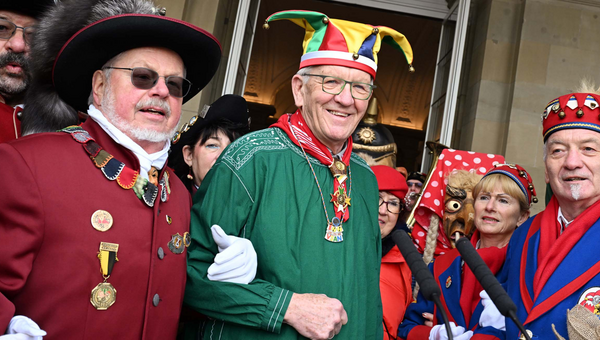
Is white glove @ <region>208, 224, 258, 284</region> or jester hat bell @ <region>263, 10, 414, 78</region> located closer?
white glove @ <region>208, 224, 258, 284</region>

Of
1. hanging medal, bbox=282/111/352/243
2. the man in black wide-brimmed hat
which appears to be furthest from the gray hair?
the man in black wide-brimmed hat

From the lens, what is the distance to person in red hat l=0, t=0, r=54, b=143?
2.61 metres

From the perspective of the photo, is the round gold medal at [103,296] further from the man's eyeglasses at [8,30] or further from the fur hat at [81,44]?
the man's eyeglasses at [8,30]

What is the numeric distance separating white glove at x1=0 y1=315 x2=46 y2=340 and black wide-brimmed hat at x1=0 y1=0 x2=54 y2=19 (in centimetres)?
163

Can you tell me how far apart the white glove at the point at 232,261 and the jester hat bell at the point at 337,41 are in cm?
90

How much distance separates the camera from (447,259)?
3.40 meters

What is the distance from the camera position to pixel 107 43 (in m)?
2.05

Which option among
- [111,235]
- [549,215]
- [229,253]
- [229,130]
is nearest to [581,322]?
[549,215]

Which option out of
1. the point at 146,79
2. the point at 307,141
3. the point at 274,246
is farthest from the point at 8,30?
the point at 274,246

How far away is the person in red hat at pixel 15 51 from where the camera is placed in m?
2.61

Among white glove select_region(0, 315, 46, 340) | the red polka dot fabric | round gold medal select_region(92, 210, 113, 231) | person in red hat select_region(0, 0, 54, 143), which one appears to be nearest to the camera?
white glove select_region(0, 315, 46, 340)

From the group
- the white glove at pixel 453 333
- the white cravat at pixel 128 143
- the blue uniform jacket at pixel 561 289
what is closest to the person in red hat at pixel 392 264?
the white glove at pixel 453 333

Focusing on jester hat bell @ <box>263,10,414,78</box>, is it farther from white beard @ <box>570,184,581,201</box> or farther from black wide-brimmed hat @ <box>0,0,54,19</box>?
black wide-brimmed hat @ <box>0,0,54,19</box>

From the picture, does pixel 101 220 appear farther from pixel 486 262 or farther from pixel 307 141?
pixel 486 262
